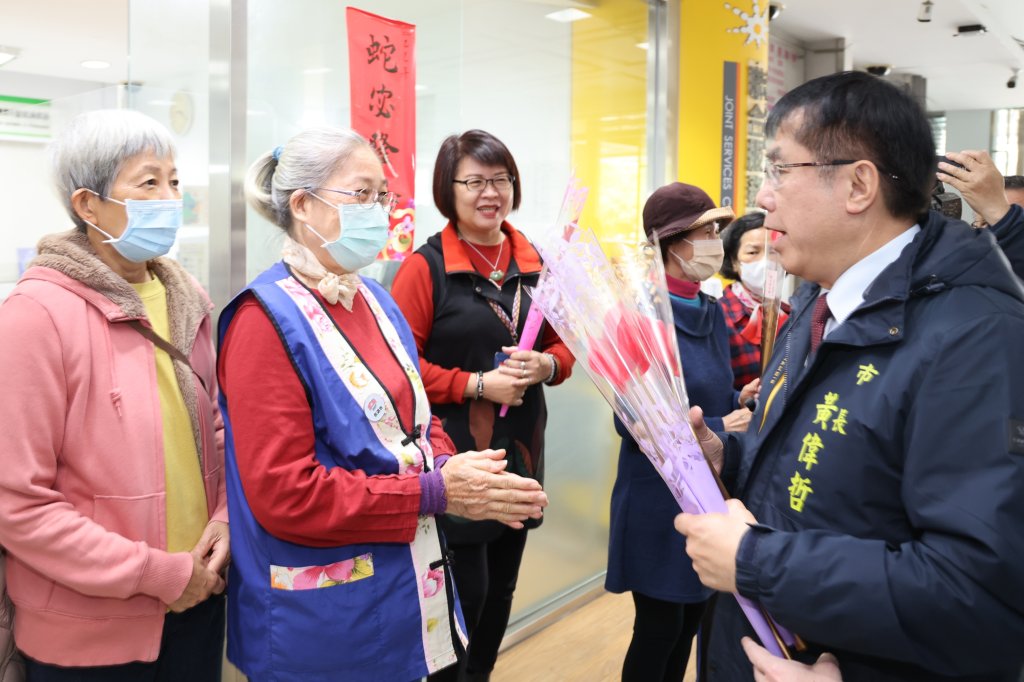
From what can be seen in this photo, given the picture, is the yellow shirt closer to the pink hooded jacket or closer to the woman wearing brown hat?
the pink hooded jacket

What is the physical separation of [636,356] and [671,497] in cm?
110

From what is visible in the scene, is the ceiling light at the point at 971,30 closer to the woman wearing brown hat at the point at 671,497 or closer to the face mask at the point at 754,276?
the face mask at the point at 754,276

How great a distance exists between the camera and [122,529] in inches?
58.7

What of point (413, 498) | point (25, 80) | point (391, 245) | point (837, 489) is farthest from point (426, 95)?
point (25, 80)

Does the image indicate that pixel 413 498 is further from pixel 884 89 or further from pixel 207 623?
pixel 884 89

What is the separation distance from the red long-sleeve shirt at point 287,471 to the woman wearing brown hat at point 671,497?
2.89 ft

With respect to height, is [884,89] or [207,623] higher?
[884,89]

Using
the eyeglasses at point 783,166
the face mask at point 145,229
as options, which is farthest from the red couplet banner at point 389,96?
the eyeglasses at point 783,166

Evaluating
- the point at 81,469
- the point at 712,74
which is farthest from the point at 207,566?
the point at 712,74

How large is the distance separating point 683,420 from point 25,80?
18.6 feet

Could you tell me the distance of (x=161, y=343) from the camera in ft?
5.28

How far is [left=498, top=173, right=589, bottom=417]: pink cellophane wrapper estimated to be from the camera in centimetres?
143

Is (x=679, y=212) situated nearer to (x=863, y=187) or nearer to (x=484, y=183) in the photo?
(x=484, y=183)

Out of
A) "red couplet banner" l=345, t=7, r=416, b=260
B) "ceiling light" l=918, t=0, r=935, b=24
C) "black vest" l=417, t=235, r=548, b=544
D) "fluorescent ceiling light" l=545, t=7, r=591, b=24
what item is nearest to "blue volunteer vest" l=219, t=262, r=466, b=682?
"black vest" l=417, t=235, r=548, b=544
